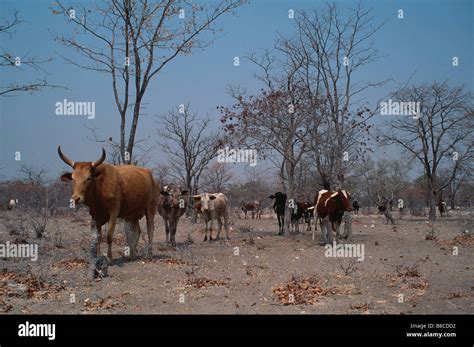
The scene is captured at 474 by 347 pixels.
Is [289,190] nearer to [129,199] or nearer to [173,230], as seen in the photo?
[173,230]

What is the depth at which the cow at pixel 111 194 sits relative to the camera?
1077 centimetres

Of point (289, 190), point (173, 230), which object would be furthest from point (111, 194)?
point (289, 190)

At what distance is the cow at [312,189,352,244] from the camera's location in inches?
640

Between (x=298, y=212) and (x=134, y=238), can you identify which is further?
(x=298, y=212)

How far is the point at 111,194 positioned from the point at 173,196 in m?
4.73

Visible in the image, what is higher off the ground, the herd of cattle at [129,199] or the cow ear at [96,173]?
the cow ear at [96,173]

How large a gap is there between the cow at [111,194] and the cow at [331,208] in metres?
5.86

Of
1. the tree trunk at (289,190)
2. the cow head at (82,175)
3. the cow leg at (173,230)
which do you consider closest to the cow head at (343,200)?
the tree trunk at (289,190)

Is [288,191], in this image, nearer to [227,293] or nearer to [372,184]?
[227,293]

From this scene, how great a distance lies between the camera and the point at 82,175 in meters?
10.7

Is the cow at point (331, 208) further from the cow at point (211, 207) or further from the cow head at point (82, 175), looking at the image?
the cow head at point (82, 175)

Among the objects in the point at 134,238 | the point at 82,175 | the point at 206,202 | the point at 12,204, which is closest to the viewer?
the point at 82,175
